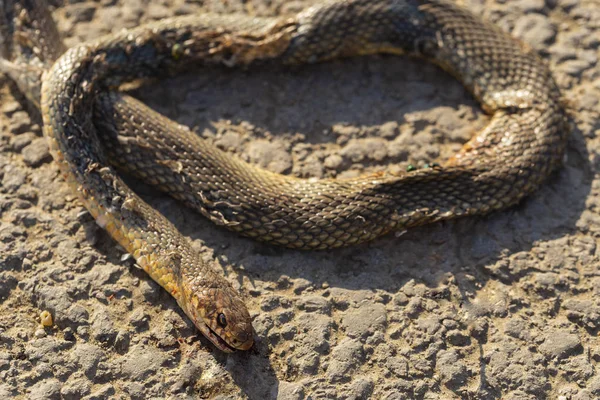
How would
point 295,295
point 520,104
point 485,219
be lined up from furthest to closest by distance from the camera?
point 520,104, point 485,219, point 295,295

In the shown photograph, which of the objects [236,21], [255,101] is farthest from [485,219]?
[236,21]

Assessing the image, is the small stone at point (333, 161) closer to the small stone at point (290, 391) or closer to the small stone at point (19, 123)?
the small stone at point (290, 391)

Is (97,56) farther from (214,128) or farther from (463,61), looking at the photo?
(463,61)

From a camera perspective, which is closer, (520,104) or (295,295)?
(295,295)

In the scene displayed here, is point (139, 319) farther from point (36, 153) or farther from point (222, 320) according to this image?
point (36, 153)

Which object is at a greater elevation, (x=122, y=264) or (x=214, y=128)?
(x=214, y=128)

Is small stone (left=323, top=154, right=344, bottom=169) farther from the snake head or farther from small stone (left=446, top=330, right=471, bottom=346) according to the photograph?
small stone (left=446, top=330, right=471, bottom=346)

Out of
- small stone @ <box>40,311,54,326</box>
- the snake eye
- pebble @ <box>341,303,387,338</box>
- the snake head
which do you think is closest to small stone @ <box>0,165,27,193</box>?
small stone @ <box>40,311,54,326</box>
